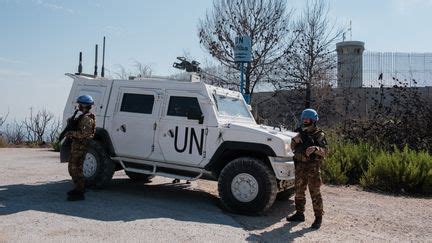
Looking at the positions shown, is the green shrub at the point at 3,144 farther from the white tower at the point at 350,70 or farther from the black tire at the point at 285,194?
the black tire at the point at 285,194

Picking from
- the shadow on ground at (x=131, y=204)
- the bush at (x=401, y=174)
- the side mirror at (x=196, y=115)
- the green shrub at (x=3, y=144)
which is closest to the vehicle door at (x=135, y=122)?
the side mirror at (x=196, y=115)

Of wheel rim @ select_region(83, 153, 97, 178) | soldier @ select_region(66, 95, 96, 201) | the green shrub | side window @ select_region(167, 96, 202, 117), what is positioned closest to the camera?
soldier @ select_region(66, 95, 96, 201)

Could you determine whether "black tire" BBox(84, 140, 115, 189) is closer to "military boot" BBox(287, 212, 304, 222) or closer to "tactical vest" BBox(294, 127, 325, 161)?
"military boot" BBox(287, 212, 304, 222)

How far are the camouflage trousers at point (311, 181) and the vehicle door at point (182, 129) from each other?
1.67m

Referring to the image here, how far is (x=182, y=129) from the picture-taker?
8.21 m

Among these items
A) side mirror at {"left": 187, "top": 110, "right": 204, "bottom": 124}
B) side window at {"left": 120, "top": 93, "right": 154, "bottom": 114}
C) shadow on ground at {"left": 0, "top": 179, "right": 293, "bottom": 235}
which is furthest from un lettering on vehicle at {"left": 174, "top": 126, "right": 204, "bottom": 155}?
shadow on ground at {"left": 0, "top": 179, "right": 293, "bottom": 235}

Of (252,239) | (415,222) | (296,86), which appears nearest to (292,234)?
(252,239)

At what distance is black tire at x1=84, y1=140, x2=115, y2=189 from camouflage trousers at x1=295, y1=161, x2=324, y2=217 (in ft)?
11.5

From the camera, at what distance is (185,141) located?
8156 mm

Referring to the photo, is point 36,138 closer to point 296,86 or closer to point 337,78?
point 296,86

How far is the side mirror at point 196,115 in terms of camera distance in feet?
26.4

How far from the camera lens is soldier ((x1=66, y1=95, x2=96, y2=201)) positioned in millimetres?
7914

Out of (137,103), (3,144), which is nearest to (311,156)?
(137,103)

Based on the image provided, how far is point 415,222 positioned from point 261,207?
95.6 inches
